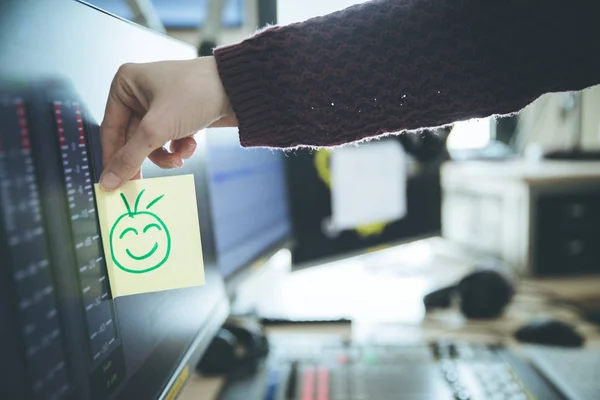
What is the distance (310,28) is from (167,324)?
0.33 metres

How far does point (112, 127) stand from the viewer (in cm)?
41

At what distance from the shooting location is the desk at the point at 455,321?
99cm

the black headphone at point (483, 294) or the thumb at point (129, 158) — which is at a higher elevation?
the thumb at point (129, 158)

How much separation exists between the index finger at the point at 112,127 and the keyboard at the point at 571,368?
697 mm

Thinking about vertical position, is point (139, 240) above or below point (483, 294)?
above

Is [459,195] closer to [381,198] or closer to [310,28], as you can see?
[381,198]

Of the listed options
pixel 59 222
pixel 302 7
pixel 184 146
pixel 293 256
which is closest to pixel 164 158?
pixel 184 146

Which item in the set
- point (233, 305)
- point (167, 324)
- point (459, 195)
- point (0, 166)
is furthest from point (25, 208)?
point (459, 195)

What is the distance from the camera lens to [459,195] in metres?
1.67

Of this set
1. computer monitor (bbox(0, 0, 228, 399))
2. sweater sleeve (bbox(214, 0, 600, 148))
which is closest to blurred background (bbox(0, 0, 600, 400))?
computer monitor (bbox(0, 0, 228, 399))

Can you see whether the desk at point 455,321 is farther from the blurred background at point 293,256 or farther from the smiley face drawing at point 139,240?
the smiley face drawing at point 139,240

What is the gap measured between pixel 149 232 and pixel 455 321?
844 mm

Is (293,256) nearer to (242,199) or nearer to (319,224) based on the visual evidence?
(319,224)

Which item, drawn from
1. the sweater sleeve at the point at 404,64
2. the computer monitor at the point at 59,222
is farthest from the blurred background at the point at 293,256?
the sweater sleeve at the point at 404,64
